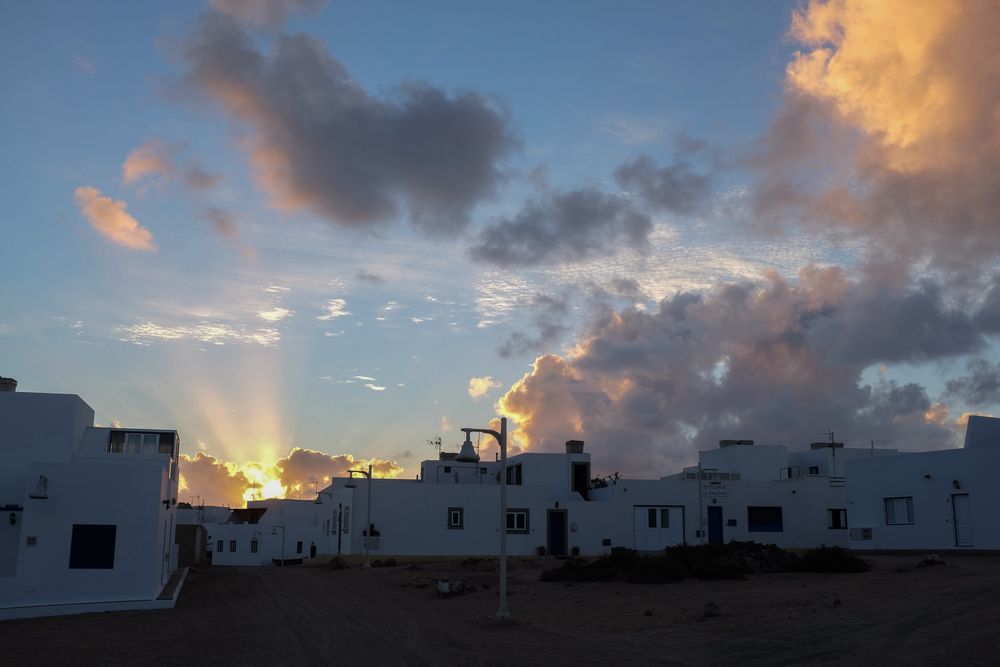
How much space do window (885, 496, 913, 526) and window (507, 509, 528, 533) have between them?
2052 cm

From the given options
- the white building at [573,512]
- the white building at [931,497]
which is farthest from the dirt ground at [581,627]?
the white building at [573,512]

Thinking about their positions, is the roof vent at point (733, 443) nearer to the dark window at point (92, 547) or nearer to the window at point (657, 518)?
the window at point (657, 518)

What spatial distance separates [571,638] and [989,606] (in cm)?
942

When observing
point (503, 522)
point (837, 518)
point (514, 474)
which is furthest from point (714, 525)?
point (503, 522)

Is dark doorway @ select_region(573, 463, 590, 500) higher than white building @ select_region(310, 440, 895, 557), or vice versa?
dark doorway @ select_region(573, 463, 590, 500)

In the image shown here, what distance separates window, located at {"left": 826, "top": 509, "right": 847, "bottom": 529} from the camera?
192 ft

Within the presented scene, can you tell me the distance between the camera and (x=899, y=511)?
142ft

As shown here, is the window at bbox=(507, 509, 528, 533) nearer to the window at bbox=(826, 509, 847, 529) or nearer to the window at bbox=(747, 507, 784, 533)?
the window at bbox=(747, 507, 784, 533)

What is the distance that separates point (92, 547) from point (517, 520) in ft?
95.2

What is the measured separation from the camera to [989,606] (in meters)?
20.4

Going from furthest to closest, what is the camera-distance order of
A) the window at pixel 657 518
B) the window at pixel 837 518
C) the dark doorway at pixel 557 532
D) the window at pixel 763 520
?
the window at pixel 837 518, the window at pixel 763 520, the window at pixel 657 518, the dark doorway at pixel 557 532

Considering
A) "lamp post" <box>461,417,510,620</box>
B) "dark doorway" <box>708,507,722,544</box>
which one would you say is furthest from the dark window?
"dark doorway" <box>708,507,722,544</box>

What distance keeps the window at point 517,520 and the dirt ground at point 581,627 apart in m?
20.4

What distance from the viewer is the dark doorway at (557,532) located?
5559 centimetres
